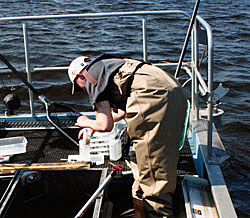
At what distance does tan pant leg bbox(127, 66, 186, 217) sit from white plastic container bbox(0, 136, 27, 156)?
1.69m

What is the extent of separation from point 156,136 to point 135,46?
9.44 metres

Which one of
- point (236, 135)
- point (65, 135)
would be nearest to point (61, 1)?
point (236, 135)

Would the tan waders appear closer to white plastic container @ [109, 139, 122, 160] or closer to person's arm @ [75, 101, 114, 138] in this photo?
person's arm @ [75, 101, 114, 138]

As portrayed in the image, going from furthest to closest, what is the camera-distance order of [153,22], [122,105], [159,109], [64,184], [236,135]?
[153,22] < [236,135] < [64,184] < [122,105] < [159,109]

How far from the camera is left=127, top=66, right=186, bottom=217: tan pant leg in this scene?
325cm

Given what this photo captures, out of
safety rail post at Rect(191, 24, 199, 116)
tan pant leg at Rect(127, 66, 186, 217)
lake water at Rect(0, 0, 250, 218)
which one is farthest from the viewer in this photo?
lake water at Rect(0, 0, 250, 218)

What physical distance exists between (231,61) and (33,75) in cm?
481

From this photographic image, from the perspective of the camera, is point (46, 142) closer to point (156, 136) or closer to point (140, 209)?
point (140, 209)

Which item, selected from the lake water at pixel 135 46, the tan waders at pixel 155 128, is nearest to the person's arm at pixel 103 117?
the tan waders at pixel 155 128

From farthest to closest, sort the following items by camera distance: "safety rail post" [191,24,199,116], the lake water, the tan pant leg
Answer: the lake water < "safety rail post" [191,24,199,116] < the tan pant leg

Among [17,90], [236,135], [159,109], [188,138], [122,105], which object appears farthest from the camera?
[17,90]

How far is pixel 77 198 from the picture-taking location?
4.12 meters

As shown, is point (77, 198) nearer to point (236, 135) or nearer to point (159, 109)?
point (159, 109)

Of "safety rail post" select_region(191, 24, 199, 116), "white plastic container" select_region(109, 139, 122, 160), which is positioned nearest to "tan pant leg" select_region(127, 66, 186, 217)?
"white plastic container" select_region(109, 139, 122, 160)
